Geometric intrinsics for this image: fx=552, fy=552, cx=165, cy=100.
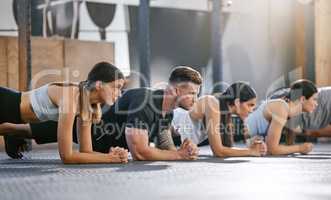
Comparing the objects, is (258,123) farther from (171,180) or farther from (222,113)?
(171,180)

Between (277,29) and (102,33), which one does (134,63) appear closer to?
(102,33)

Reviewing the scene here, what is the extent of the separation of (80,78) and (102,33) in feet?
3.25

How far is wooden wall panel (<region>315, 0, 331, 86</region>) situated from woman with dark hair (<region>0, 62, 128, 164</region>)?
3517 mm

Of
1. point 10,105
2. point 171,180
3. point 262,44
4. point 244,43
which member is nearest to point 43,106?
point 10,105

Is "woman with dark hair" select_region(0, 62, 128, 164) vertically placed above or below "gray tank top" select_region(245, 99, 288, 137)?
above

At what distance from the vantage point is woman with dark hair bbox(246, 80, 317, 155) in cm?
287

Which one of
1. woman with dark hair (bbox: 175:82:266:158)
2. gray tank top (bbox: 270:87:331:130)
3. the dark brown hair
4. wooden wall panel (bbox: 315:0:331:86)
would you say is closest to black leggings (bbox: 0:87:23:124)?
the dark brown hair

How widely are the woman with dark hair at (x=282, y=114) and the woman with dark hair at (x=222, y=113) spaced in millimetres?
124

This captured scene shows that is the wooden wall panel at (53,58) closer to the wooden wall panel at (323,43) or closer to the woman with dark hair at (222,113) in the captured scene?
the woman with dark hair at (222,113)

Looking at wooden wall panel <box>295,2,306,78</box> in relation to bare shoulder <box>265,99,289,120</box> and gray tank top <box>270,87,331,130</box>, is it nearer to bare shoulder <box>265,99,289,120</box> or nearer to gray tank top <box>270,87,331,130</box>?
gray tank top <box>270,87,331,130</box>

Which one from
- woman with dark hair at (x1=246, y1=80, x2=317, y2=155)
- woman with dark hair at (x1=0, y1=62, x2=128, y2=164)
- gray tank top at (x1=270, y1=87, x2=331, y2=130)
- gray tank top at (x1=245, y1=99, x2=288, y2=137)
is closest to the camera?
woman with dark hair at (x1=0, y1=62, x2=128, y2=164)

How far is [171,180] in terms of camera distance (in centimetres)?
178

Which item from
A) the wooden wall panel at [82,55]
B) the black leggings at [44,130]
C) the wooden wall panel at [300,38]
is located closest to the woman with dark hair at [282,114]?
the black leggings at [44,130]

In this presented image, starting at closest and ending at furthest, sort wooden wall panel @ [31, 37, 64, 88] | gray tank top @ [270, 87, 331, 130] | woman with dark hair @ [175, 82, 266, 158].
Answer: woman with dark hair @ [175, 82, 266, 158] → gray tank top @ [270, 87, 331, 130] → wooden wall panel @ [31, 37, 64, 88]
